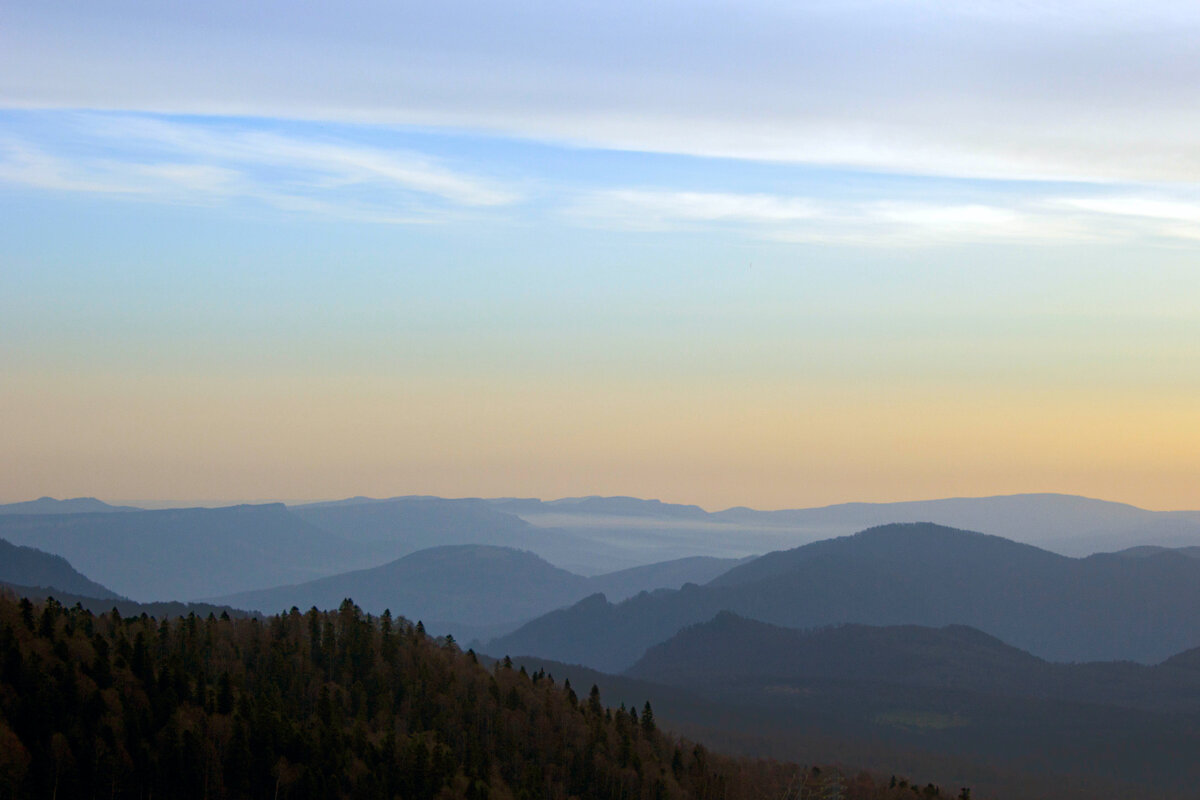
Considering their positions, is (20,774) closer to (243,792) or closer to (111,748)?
(111,748)

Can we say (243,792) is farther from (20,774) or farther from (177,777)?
(20,774)

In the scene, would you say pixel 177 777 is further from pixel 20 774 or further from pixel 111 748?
pixel 20 774

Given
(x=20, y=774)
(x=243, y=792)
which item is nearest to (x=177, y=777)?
(x=243, y=792)

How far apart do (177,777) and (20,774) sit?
22.9 meters

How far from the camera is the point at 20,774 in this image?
7205 inches

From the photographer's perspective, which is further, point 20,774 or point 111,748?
point 111,748

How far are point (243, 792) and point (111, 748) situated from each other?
1974cm

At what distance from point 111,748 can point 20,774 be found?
17.6m

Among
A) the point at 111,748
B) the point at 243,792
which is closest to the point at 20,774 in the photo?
the point at 111,748

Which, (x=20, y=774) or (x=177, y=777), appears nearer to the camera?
(x=20, y=774)

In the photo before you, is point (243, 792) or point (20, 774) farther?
point (243, 792)

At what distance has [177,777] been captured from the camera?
653 ft

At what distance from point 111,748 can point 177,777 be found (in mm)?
10351
